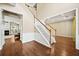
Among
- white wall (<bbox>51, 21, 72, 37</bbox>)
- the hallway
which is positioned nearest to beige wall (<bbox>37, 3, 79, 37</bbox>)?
white wall (<bbox>51, 21, 72, 37</bbox>)

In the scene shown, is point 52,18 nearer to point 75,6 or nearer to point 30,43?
point 75,6

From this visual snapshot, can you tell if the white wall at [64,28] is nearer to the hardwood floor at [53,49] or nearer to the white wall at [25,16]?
the hardwood floor at [53,49]

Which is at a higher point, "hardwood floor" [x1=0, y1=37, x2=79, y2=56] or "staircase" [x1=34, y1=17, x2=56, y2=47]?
"staircase" [x1=34, y1=17, x2=56, y2=47]

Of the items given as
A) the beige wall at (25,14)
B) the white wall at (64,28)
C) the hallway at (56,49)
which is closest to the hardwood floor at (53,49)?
the hallway at (56,49)

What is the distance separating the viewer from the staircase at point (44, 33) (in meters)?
1.79

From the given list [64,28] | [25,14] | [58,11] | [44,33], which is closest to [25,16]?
[25,14]

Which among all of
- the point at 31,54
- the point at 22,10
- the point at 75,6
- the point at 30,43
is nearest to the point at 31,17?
the point at 22,10

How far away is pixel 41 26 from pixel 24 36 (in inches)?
15.0

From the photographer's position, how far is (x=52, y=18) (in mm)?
1794

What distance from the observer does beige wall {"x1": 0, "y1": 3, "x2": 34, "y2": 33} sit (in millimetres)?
1700

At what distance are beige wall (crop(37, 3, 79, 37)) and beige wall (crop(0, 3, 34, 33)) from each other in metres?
0.18

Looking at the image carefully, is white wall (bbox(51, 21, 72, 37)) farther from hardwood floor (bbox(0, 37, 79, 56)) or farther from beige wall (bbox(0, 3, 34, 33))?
beige wall (bbox(0, 3, 34, 33))

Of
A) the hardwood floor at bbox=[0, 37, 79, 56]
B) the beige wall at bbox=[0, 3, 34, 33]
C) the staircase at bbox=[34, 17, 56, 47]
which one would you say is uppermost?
the beige wall at bbox=[0, 3, 34, 33]

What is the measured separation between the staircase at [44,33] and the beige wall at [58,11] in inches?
3.8
